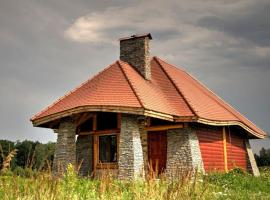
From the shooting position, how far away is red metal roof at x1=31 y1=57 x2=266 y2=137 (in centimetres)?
1798

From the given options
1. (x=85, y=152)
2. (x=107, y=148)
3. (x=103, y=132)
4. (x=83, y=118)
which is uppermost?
(x=83, y=118)

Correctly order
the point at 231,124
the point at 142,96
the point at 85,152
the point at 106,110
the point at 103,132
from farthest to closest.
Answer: the point at 231,124, the point at 85,152, the point at 103,132, the point at 142,96, the point at 106,110

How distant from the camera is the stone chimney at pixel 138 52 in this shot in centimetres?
2120

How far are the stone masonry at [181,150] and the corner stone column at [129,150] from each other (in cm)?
166

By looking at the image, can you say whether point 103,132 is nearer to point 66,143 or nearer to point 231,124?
point 66,143

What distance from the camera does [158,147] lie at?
19.3m

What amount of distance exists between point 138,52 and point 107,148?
5.07m

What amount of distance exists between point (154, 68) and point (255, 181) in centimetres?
914

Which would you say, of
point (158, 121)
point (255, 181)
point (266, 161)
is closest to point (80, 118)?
point (158, 121)

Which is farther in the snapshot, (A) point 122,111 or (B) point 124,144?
(B) point 124,144

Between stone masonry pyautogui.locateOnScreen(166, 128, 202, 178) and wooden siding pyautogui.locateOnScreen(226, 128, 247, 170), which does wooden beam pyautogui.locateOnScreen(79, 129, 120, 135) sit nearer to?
stone masonry pyautogui.locateOnScreen(166, 128, 202, 178)

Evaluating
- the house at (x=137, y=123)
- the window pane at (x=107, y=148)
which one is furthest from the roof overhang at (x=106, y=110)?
the window pane at (x=107, y=148)

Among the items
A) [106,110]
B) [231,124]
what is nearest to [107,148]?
[106,110]

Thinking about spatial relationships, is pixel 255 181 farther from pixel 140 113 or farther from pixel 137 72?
pixel 137 72
